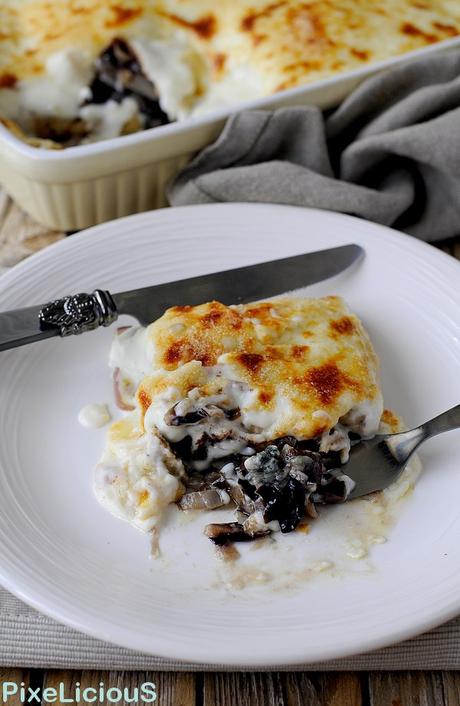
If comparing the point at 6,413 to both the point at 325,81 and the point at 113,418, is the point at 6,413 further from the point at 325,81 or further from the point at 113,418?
the point at 325,81

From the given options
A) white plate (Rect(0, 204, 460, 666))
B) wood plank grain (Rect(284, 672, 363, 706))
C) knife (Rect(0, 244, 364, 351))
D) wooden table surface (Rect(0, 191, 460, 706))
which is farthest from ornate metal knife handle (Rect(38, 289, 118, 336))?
wood plank grain (Rect(284, 672, 363, 706))

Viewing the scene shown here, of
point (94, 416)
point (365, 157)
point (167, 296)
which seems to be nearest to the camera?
point (94, 416)

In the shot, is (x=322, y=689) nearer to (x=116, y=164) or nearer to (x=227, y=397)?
(x=227, y=397)

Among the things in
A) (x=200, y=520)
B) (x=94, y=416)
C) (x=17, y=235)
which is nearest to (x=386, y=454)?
(x=200, y=520)

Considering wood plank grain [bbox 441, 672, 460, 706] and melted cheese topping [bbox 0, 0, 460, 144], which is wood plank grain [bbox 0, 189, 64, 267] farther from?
wood plank grain [bbox 441, 672, 460, 706]

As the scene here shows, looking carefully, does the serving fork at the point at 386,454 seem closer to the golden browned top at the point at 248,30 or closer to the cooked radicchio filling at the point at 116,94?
the golden browned top at the point at 248,30

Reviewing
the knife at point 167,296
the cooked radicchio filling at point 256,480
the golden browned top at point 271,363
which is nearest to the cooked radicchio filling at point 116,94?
the knife at point 167,296

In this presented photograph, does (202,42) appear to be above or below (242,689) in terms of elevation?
above
